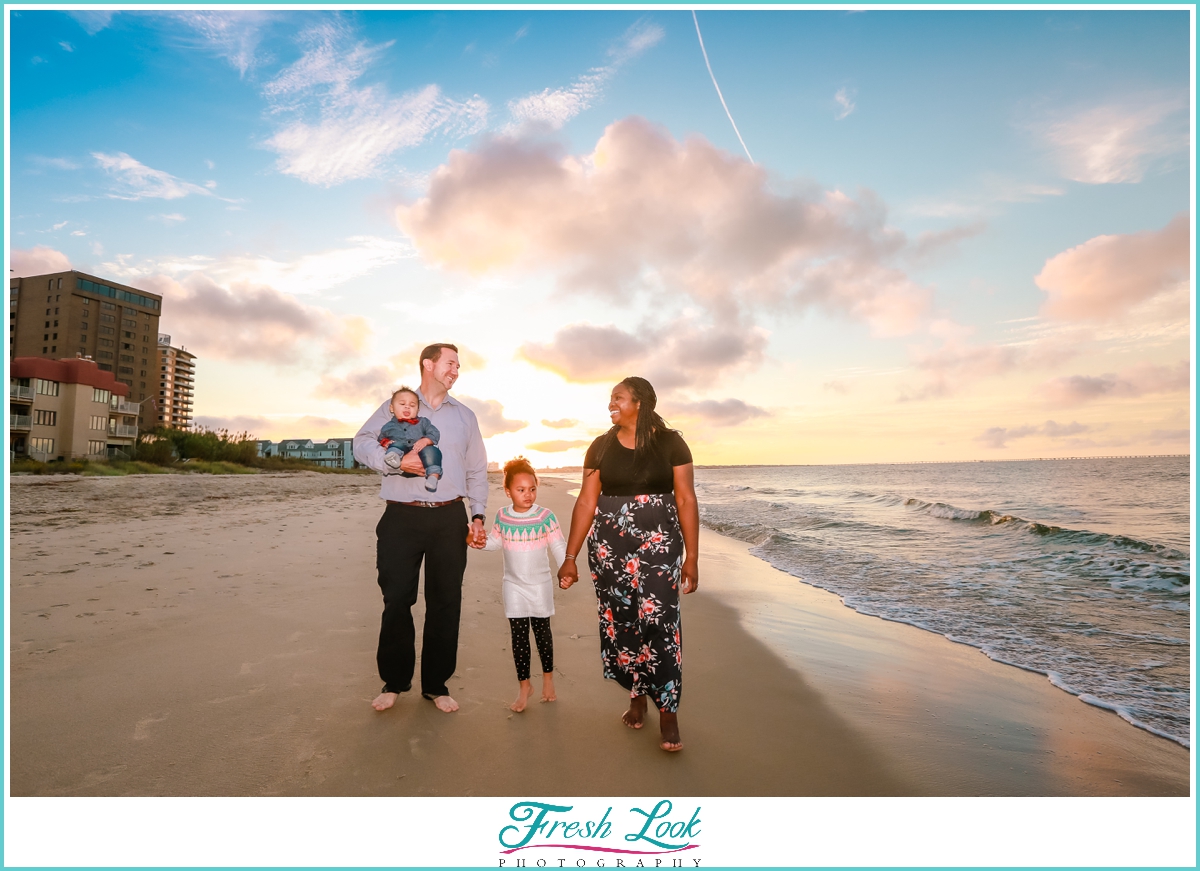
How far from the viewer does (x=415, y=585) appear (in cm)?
344

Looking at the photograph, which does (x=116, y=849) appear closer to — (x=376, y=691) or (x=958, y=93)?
(x=376, y=691)

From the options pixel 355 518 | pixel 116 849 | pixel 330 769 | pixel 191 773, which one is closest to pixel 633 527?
pixel 330 769

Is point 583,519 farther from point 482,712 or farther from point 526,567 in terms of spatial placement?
point 482,712

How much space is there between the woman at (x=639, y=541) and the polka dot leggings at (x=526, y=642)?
353 mm

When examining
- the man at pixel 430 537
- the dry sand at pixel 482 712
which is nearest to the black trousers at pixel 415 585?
the man at pixel 430 537

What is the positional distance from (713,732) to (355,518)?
11.8 m

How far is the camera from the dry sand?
8.82 feet

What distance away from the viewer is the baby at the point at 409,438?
3.24 meters

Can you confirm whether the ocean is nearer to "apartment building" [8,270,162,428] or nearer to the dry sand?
the dry sand

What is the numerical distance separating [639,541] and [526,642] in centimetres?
95

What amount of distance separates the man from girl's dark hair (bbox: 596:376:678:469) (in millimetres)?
830

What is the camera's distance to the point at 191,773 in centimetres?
259

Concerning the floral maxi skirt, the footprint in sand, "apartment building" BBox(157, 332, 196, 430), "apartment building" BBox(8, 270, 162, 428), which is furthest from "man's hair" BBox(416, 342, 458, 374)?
"apartment building" BBox(157, 332, 196, 430)

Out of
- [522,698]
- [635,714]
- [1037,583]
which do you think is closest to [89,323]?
[522,698]
